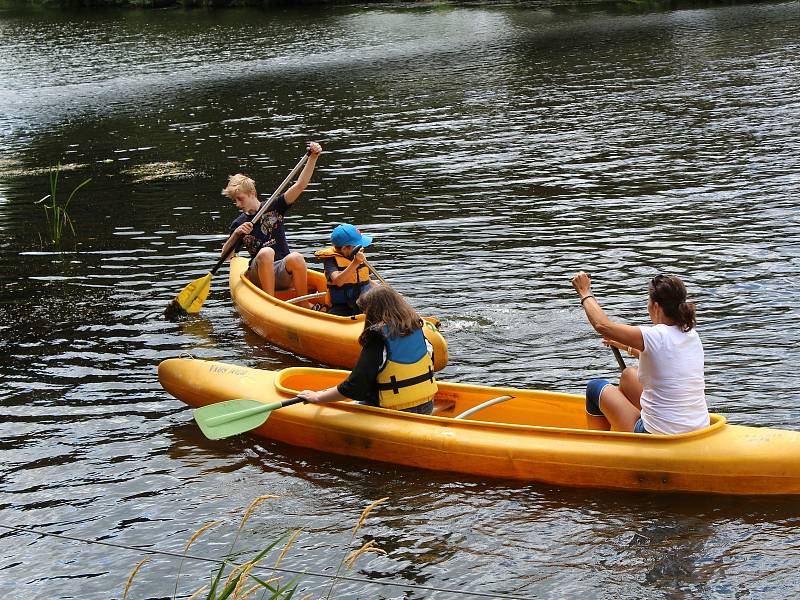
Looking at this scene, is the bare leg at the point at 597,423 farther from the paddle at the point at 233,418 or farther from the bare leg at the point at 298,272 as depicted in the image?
the bare leg at the point at 298,272

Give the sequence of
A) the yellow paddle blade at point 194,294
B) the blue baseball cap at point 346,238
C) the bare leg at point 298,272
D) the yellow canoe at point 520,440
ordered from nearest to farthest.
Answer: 1. the yellow canoe at point 520,440
2. the blue baseball cap at point 346,238
3. the bare leg at point 298,272
4. the yellow paddle blade at point 194,294

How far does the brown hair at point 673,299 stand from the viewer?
5.61 m

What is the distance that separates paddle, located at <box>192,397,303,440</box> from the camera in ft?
22.8

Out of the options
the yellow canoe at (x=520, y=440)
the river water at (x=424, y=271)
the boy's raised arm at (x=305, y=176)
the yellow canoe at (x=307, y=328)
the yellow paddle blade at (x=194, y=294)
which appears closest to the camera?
the river water at (x=424, y=271)

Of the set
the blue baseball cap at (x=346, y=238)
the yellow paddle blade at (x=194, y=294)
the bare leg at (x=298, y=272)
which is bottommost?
the yellow paddle blade at (x=194, y=294)

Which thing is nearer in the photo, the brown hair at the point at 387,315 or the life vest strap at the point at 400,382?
the brown hair at the point at 387,315

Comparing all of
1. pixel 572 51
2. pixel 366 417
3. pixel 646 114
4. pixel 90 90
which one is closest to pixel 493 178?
pixel 646 114

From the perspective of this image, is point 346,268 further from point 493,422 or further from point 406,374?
point 493,422

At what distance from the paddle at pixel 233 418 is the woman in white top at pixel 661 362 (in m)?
2.32

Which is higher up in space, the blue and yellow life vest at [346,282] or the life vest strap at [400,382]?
the blue and yellow life vest at [346,282]

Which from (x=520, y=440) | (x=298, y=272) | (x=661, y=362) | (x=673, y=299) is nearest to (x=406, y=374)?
(x=520, y=440)

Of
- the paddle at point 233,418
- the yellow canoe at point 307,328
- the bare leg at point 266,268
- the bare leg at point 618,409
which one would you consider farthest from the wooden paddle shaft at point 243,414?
the bare leg at point 266,268

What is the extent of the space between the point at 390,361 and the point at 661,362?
5.99ft

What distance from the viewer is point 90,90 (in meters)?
26.0
